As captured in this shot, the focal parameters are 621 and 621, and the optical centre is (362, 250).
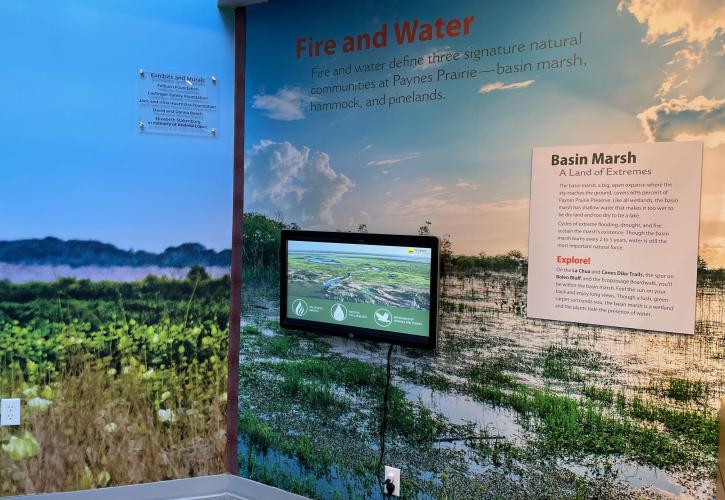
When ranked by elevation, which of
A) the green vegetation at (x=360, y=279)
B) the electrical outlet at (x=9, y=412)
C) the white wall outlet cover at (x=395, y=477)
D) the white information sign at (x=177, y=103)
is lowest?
the white wall outlet cover at (x=395, y=477)

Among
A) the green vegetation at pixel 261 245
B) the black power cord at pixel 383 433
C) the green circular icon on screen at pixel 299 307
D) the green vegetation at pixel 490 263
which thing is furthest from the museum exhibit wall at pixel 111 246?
the green vegetation at pixel 490 263

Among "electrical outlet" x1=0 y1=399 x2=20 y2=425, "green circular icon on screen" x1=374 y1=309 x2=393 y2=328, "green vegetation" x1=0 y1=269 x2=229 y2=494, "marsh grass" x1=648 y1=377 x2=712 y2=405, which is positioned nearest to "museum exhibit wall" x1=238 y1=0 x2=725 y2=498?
"marsh grass" x1=648 y1=377 x2=712 y2=405

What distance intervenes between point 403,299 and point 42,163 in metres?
1.91

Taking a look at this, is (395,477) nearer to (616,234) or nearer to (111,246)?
(616,234)

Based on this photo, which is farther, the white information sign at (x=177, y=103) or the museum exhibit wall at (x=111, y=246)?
the white information sign at (x=177, y=103)

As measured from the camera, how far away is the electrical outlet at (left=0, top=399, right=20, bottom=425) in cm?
302

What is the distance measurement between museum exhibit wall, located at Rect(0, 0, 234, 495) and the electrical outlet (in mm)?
39

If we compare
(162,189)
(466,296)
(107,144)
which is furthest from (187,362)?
(466,296)

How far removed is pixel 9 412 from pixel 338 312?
66.1 inches

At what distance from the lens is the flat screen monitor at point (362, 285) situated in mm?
2791

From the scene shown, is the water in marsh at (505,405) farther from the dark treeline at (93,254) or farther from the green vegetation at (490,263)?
the dark treeline at (93,254)

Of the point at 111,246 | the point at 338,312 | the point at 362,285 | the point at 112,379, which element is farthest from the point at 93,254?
the point at 362,285

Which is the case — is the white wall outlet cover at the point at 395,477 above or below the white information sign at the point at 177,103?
below

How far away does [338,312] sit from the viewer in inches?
119
